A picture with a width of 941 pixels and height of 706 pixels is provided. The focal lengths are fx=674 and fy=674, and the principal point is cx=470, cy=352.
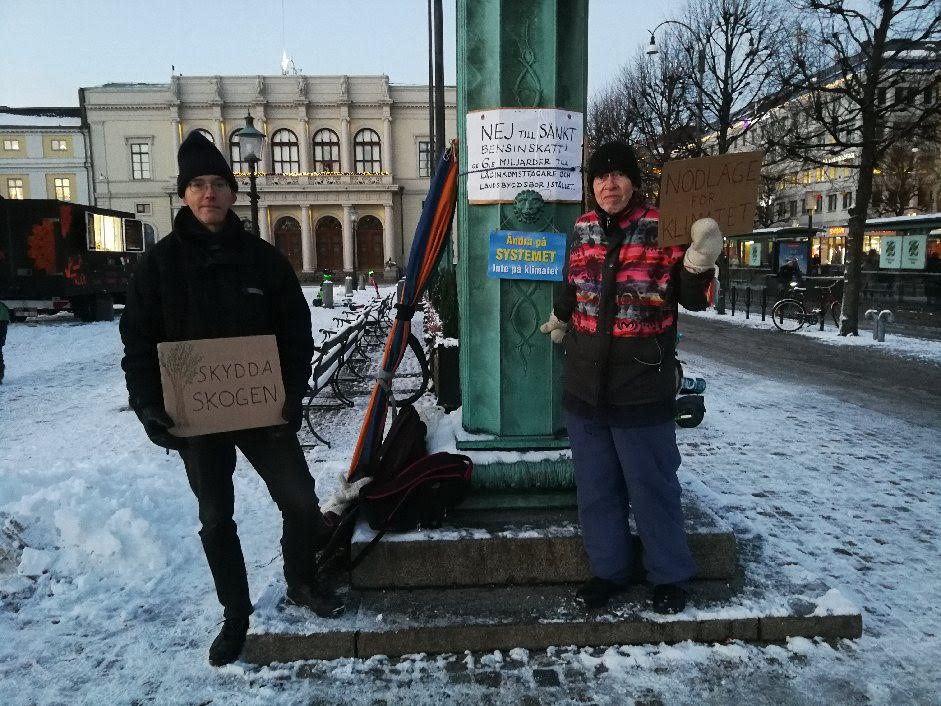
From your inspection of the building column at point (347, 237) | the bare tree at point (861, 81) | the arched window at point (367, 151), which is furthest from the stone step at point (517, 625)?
the arched window at point (367, 151)

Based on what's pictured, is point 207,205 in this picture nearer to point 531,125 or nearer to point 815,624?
point 531,125

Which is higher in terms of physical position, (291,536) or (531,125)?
(531,125)

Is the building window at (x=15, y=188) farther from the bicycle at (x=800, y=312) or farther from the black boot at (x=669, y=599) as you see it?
the black boot at (x=669, y=599)

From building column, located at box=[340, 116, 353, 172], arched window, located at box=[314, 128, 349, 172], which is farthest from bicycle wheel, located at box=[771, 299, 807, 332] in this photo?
arched window, located at box=[314, 128, 349, 172]

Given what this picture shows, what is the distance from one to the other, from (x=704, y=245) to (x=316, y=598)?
86.6 inches

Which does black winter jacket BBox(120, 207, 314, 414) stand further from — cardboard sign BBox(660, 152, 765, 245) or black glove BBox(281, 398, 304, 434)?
cardboard sign BBox(660, 152, 765, 245)

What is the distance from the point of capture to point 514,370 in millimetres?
3488

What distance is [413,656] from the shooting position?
9.32ft

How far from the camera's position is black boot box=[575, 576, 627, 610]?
297 cm

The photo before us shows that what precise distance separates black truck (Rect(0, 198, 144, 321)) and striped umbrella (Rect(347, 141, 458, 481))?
14197 millimetres

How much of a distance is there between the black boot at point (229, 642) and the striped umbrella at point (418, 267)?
92 centimetres

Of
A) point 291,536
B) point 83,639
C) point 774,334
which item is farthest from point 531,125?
point 774,334

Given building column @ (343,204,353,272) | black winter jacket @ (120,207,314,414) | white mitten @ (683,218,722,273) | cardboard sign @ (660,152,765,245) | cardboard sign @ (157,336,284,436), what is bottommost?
cardboard sign @ (157,336,284,436)

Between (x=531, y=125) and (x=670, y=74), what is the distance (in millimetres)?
26288
